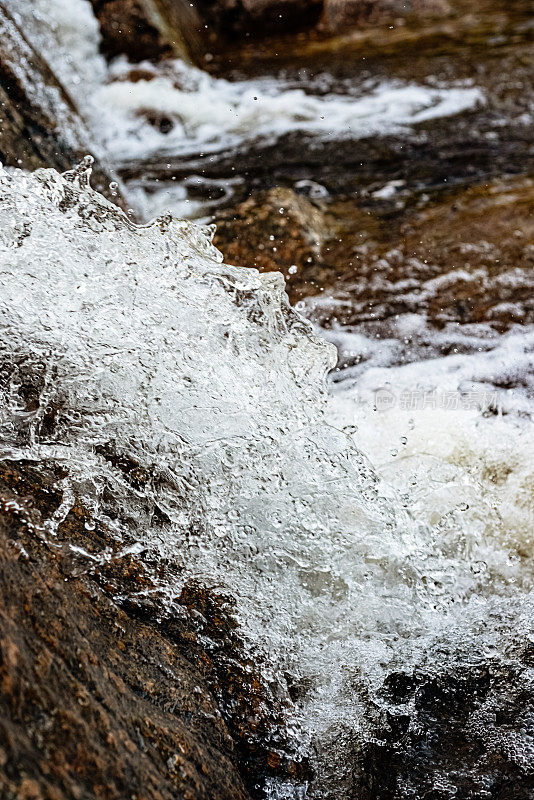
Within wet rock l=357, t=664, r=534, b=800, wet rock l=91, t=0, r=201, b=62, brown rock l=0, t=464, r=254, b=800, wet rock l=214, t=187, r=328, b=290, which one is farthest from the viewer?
wet rock l=91, t=0, r=201, b=62

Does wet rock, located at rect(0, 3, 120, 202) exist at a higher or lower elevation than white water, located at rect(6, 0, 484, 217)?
higher


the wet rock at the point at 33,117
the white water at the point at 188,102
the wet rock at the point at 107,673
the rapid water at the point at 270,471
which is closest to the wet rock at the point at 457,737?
the rapid water at the point at 270,471

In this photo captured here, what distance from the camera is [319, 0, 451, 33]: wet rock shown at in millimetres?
6637

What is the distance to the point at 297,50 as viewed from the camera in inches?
253

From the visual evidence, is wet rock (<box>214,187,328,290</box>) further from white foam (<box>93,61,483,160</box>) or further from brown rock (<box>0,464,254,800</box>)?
brown rock (<box>0,464,254,800</box>)

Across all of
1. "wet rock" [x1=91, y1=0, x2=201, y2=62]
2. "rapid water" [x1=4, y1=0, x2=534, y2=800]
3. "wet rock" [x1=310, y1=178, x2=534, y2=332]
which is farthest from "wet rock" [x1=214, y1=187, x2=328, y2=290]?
"wet rock" [x1=91, y1=0, x2=201, y2=62]

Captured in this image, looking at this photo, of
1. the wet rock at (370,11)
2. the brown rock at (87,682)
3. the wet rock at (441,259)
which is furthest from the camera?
→ the wet rock at (370,11)

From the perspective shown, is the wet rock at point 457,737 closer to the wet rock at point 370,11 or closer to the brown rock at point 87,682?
the brown rock at point 87,682

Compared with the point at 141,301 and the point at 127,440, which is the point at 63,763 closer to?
the point at 127,440

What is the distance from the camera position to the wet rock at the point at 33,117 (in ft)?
10.9

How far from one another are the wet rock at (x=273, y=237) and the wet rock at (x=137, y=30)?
267cm

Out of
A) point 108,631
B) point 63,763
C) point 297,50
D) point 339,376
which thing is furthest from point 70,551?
point 297,50

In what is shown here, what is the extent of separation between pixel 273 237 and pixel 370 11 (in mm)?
4514

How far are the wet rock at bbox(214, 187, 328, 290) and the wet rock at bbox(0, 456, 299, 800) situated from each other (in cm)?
180
